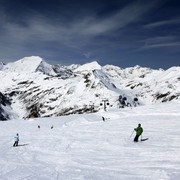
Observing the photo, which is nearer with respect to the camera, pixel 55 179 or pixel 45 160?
pixel 55 179

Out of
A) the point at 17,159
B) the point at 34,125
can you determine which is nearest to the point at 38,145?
the point at 17,159

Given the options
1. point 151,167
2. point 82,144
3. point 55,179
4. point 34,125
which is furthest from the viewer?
point 34,125

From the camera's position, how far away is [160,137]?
31.8 meters

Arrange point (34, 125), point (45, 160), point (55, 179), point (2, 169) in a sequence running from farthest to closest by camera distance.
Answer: point (34, 125), point (45, 160), point (2, 169), point (55, 179)

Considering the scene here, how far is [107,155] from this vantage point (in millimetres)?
24016

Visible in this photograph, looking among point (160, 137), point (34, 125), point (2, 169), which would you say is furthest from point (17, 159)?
point (34, 125)

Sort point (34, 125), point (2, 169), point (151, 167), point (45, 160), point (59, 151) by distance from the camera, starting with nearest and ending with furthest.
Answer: point (151, 167) < point (2, 169) < point (45, 160) < point (59, 151) < point (34, 125)

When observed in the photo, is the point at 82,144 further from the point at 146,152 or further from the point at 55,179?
the point at 55,179

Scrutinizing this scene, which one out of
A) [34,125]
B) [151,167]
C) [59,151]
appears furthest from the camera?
[34,125]

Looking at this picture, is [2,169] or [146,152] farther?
[146,152]

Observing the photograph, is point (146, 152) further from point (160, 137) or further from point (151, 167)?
point (160, 137)

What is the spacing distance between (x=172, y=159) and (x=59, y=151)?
10425 mm

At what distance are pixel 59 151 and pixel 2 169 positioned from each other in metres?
7.57

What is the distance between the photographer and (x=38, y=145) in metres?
31.2
